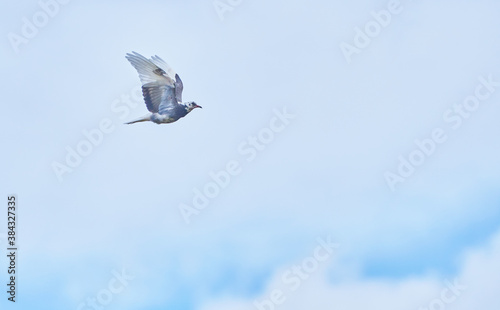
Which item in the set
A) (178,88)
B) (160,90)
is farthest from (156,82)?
(178,88)

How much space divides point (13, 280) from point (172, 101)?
538 inches

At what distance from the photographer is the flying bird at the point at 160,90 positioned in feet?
376

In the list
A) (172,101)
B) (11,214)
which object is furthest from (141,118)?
(11,214)

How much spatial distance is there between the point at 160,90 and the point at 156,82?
54 cm

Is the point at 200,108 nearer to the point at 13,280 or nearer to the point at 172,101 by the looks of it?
the point at 172,101

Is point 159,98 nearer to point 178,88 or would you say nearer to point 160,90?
point 160,90

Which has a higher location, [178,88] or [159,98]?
[159,98]

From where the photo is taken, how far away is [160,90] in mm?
115250

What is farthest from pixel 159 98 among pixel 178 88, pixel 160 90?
pixel 178 88

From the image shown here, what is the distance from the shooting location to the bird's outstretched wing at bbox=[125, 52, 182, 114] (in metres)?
114

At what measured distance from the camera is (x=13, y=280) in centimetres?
11456

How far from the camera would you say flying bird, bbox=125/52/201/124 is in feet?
376

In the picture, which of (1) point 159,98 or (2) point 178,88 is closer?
(2) point 178,88

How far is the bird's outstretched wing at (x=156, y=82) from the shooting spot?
11450 cm
